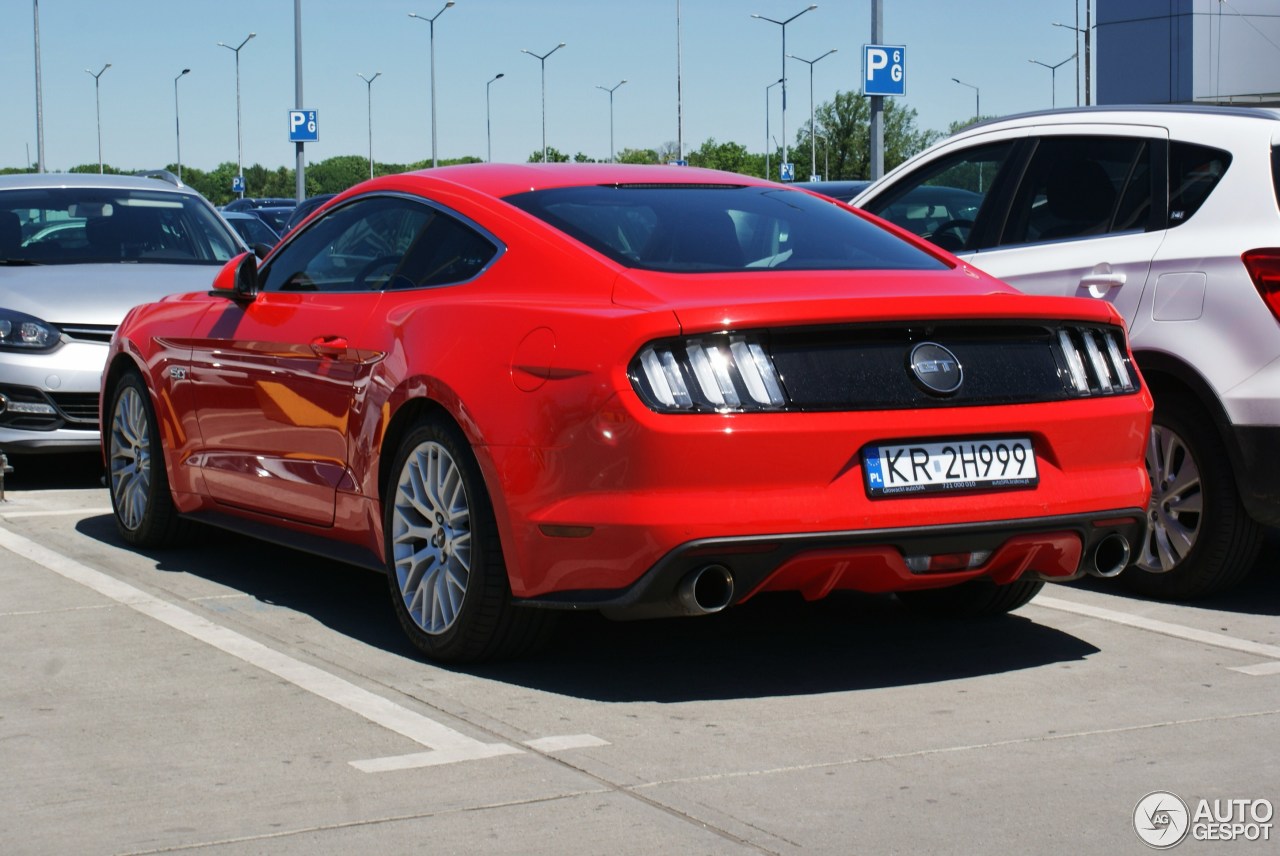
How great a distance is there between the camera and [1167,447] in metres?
6.61

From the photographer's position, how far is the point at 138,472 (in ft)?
25.1

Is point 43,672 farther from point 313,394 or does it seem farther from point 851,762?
point 851,762

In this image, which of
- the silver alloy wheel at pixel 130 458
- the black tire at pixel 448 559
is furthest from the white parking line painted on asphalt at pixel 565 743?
the silver alloy wheel at pixel 130 458

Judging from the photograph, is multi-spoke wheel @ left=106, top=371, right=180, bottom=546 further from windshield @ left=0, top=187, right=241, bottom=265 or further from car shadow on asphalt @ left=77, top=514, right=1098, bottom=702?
windshield @ left=0, top=187, right=241, bottom=265

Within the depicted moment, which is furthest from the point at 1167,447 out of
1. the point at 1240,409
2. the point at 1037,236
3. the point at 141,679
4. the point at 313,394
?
the point at 141,679

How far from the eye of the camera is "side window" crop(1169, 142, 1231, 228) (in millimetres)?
6582

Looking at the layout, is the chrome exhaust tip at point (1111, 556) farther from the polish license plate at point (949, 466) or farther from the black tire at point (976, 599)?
the black tire at point (976, 599)

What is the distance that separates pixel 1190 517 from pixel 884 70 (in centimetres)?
1709

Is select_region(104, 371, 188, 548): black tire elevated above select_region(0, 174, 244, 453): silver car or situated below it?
below

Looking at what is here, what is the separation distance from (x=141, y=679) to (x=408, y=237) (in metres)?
1.63

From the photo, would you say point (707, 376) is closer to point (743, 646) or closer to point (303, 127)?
point (743, 646)

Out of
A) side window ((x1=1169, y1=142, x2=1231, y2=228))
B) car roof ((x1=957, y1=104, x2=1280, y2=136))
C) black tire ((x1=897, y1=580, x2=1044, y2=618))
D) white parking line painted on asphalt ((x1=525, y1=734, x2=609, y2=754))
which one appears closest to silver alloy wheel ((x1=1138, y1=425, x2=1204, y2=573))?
black tire ((x1=897, y1=580, x2=1044, y2=618))

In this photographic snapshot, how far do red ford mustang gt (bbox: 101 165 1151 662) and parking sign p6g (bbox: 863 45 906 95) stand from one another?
16988mm

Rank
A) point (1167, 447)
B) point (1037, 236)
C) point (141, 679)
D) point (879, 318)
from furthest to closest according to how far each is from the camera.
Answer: point (1037, 236)
point (1167, 447)
point (141, 679)
point (879, 318)
